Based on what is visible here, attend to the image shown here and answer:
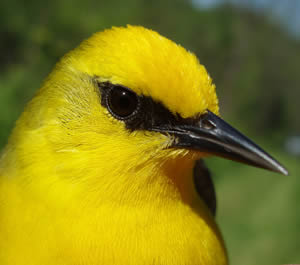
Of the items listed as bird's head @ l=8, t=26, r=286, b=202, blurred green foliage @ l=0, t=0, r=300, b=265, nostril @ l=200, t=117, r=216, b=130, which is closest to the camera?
bird's head @ l=8, t=26, r=286, b=202

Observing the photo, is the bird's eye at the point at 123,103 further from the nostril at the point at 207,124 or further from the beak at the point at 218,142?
the nostril at the point at 207,124

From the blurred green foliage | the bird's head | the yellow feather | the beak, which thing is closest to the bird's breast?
the yellow feather

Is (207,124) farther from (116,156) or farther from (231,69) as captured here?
(231,69)

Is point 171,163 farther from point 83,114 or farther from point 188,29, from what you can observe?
point 188,29

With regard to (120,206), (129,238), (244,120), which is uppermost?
(244,120)

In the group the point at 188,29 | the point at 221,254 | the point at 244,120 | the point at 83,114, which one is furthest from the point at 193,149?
the point at 244,120

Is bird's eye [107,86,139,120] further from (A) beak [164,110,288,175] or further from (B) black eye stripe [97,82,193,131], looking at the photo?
(A) beak [164,110,288,175]

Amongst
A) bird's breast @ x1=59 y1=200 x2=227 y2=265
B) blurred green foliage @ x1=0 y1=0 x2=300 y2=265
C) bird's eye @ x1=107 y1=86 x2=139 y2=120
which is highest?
blurred green foliage @ x1=0 y1=0 x2=300 y2=265

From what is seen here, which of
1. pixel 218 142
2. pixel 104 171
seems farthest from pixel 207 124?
pixel 104 171
